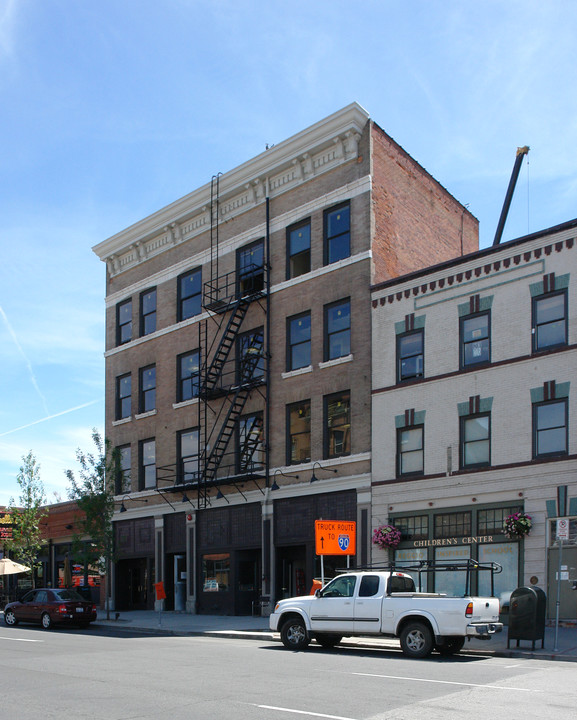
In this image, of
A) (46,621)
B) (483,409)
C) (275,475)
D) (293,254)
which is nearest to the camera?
(483,409)

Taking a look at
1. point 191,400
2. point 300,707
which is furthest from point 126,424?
point 300,707

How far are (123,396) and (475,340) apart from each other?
18.2 metres

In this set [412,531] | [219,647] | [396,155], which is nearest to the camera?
[219,647]

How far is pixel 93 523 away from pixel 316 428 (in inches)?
374

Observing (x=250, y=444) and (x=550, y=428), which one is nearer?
(x=550, y=428)

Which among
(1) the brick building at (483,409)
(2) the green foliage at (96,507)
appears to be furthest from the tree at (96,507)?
(1) the brick building at (483,409)

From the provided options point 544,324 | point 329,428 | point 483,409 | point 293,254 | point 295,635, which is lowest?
point 295,635

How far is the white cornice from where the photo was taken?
28031mm

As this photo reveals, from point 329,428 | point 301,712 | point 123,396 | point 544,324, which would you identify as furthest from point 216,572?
point 301,712

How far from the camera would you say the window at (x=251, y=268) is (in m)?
30.6

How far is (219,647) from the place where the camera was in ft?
62.0

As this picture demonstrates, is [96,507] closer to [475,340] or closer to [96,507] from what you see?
[96,507]

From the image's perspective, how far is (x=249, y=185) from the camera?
3120cm

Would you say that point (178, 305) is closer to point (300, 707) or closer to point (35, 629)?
point (35, 629)
